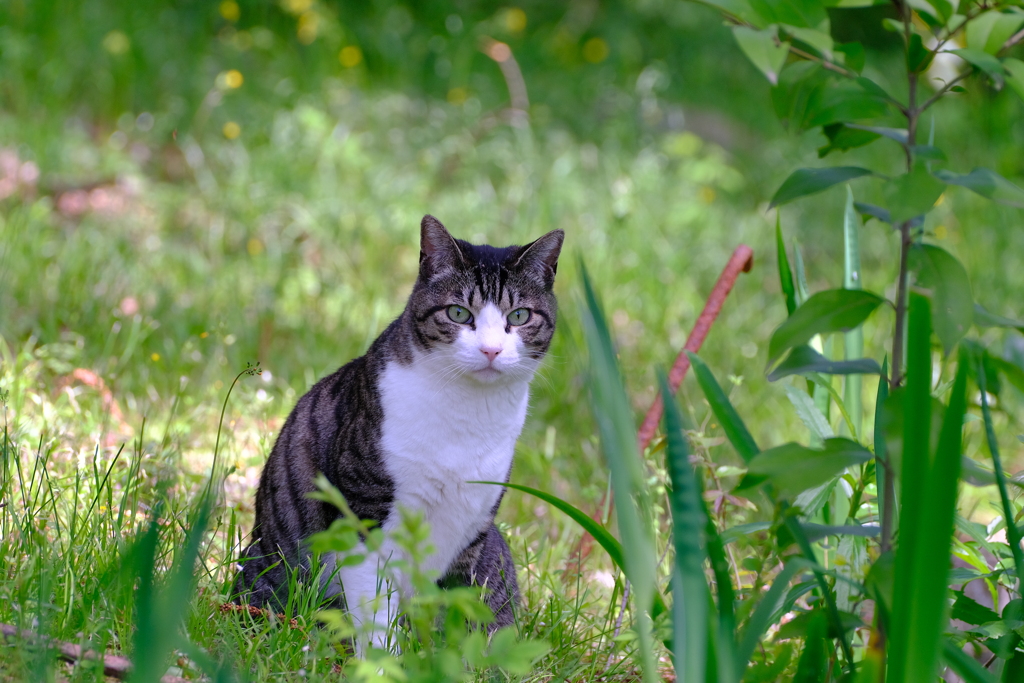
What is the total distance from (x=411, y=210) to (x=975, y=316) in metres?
2.92

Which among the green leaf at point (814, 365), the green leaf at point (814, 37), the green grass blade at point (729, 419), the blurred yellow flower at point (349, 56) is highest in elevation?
the blurred yellow flower at point (349, 56)

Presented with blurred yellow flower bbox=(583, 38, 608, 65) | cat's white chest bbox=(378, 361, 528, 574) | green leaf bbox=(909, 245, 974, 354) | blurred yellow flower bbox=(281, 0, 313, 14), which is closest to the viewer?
green leaf bbox=(909, 245, 974, 354)

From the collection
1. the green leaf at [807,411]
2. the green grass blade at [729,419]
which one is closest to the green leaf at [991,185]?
the green grass blade at [729,419]

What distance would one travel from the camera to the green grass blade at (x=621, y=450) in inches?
38.4

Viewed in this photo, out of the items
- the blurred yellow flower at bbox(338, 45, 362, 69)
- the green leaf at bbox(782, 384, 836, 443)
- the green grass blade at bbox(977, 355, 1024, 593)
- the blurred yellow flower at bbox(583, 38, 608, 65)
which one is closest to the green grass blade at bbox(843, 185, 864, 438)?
the green leaf at bbox(782, 384, 836, 443)

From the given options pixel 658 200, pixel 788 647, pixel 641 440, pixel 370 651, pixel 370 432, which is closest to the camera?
pixel 370 651

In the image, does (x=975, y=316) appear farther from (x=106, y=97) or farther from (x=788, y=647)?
(x=106, y=97)

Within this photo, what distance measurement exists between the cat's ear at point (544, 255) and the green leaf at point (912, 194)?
0.85 m

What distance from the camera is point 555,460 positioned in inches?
103

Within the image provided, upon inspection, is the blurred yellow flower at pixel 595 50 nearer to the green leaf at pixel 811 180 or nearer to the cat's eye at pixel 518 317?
the cat's eye at pixel 518 317

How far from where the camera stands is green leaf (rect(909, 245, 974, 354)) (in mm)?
1081

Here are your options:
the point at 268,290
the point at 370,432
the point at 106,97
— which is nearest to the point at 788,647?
the point at 370,432

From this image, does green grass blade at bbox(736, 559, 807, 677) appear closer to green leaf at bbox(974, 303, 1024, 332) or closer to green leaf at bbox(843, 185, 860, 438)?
green leaf at bbox(974, 303, 1024, 332)

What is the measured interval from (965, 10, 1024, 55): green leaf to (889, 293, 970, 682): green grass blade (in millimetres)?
413
